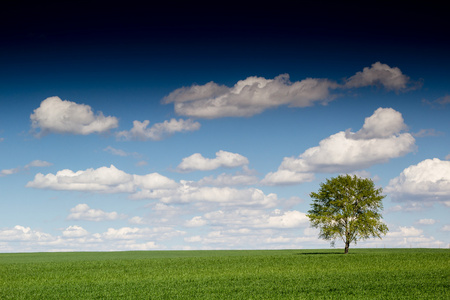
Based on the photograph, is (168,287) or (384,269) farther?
(384,269)

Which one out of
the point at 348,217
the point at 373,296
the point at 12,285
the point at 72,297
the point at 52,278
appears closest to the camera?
the point at 373,296

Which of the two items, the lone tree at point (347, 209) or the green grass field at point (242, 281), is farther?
the lone tree at point (347, 209)

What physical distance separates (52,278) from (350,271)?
26.6 metres

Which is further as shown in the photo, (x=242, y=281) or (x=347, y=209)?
(x=347, y=209)

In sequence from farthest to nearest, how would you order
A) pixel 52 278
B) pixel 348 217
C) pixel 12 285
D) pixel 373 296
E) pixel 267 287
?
1. pixel 348 217
2. pixel 52 278
3. pixel 12 285
4. pixel 267 287
5. pixel 373 296

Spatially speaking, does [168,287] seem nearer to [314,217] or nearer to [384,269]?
[384,269]

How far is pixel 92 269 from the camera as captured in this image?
51.2 metres

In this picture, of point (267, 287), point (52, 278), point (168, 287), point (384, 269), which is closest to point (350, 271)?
point (384, 269)

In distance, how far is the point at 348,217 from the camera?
6656 cm

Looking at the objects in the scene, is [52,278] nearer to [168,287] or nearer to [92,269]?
[92,269]

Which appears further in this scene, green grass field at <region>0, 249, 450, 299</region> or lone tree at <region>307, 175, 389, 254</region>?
lone tree at <region>307, 175, 389, 254</region>

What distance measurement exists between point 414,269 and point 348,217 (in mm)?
21344

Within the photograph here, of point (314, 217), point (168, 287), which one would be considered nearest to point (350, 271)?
point (168, 287)

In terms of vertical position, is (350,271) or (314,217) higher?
(314,217)
